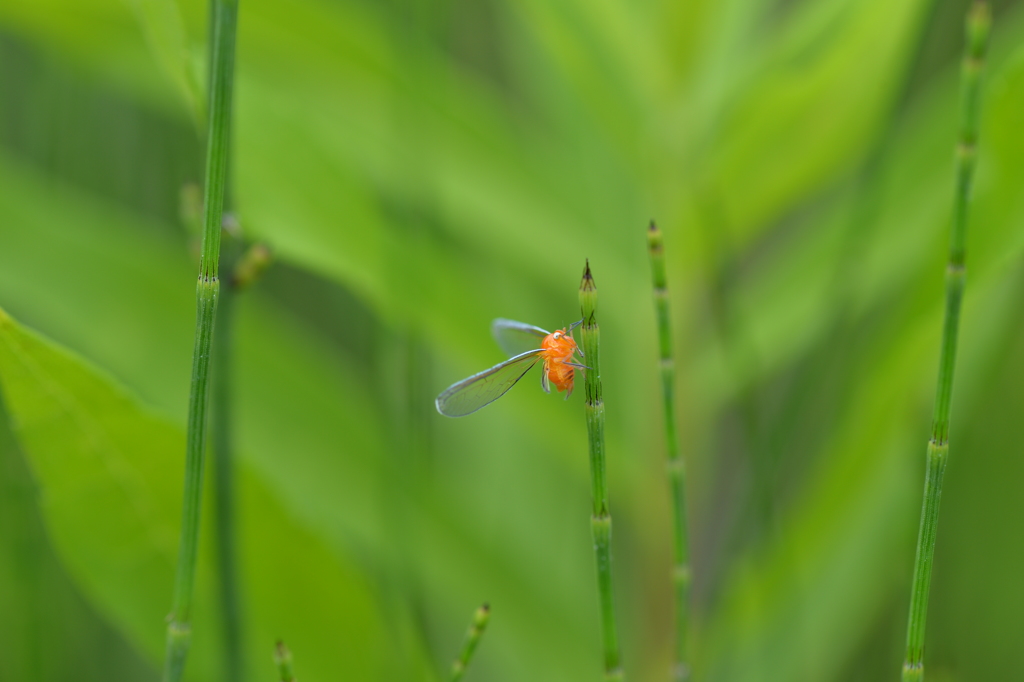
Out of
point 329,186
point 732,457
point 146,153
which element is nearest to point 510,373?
point 329,186

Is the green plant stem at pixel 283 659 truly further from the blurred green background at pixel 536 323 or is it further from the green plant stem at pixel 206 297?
the blurred green background at pixel 536 323

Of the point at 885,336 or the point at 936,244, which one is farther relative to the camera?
the point at 885,336

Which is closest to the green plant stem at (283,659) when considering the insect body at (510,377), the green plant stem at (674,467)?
the insect body at (510,377)

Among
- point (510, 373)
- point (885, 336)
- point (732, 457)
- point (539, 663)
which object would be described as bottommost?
point (539, 663)

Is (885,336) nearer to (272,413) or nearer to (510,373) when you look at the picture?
(510,373)

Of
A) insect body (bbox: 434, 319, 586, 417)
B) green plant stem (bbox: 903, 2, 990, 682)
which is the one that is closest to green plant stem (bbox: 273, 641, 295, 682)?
insect body (bbox: 434, 319, 586, 417)

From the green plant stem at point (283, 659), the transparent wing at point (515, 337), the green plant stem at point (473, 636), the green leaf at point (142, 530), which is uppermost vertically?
the transparent wing at point (515, 337)
